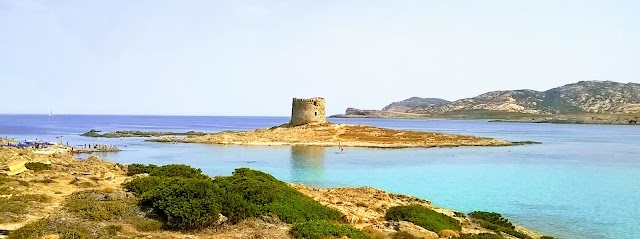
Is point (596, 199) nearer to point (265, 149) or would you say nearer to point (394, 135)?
point (265, 149)

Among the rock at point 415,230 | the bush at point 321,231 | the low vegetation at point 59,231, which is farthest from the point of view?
the rock at point 415,230

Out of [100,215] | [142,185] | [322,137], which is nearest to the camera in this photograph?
[100,215]

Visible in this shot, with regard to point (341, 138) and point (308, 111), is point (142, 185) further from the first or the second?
point (308, 111)

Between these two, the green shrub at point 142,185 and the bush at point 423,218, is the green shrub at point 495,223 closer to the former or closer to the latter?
the bush at point 423,218

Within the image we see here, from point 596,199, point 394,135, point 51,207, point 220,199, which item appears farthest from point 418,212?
point 394,135

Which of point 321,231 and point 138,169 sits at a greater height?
point 138,169

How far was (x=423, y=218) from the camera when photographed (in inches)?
692

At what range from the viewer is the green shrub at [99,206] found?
1349cm

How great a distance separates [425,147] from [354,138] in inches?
391

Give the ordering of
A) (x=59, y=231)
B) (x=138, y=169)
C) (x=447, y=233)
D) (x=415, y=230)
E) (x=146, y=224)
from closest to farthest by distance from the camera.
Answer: (x=59, y=231) → (x=146, y=224) → (x=415, y=230) → (x=447, y=233) → (x=138, y=169)

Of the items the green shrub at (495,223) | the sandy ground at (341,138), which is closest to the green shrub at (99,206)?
the green shrub at (495,223)

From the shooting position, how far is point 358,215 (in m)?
17.9

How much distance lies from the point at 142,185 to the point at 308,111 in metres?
57.8

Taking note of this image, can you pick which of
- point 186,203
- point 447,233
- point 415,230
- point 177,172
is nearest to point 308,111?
point 177,172
